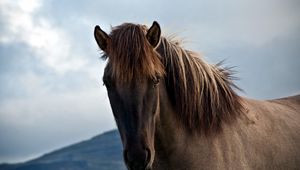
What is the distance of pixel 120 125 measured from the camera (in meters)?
6.98

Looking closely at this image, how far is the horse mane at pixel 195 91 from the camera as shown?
300 inches

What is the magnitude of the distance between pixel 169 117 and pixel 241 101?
1488 mm

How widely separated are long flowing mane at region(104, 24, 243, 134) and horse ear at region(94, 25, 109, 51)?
106mm

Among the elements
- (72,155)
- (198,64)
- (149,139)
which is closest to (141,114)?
(149,139)

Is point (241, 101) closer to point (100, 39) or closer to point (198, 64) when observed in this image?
point (198, 64)

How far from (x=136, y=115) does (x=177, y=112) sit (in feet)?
3.14

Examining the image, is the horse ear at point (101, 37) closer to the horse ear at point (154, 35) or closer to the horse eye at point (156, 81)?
the horse ear at point (154, 35)

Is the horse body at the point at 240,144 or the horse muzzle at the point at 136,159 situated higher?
the horse muzzle at the point at 136,159

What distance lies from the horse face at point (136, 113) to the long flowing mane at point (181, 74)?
0.11 meters

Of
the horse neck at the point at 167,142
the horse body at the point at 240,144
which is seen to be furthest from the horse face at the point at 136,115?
the horse body at the point at 240,144

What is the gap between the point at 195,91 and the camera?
7.73 metres

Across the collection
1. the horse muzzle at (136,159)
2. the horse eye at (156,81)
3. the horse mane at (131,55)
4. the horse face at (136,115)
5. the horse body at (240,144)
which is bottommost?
the horse body at (240,144)

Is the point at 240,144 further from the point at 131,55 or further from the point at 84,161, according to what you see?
the point at 84,161

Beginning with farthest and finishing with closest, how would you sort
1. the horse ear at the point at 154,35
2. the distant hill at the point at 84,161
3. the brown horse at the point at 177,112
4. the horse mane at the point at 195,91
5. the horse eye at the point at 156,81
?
the distant hill at the point at 84,161
the horse mane at the point at 195,91
the horse ear at the point at 154,35
the horse eye at the point at 156,81
the brown horse at the point at 177,112
